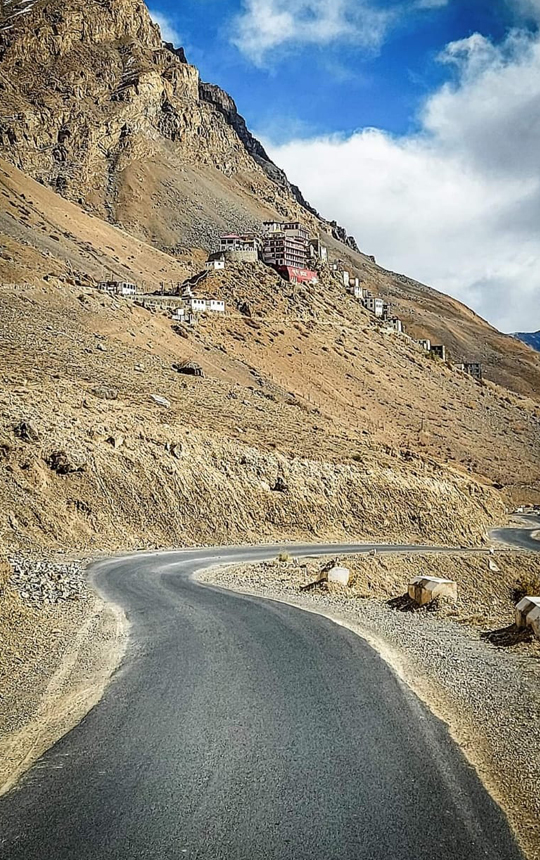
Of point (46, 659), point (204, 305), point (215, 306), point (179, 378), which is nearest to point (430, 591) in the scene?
point (46, 659)

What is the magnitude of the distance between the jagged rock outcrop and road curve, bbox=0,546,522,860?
137 m


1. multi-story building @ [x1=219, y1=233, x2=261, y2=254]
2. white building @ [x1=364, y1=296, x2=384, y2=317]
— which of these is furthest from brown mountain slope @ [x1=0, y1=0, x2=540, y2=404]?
multi-story building @ [x1=219, y1=233, x2=261, y2=254]

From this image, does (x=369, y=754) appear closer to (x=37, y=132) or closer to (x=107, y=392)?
(x=107, y=392)

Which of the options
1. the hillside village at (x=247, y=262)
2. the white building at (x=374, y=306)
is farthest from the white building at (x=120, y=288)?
the white building at (x=374, y=306)

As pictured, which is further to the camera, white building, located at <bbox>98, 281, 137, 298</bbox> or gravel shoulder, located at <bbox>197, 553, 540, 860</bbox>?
white building, located at <bbox>98, 281, 137, 298</bbox>

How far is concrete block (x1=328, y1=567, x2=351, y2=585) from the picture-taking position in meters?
20.2

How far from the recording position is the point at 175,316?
227 ft

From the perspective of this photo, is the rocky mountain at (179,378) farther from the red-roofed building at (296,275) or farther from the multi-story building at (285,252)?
the multi-story building at (285,252)

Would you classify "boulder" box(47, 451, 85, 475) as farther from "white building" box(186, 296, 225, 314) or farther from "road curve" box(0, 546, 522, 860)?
"white building" box(186, 296, 225, 314)

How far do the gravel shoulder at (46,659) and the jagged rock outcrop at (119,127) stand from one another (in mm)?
130526

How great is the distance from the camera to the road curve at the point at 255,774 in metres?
5.00

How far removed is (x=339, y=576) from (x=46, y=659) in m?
11.7

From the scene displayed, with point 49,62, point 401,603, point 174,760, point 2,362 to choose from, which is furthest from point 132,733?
point 49,62

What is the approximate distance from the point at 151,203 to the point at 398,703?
15032 centimetres
